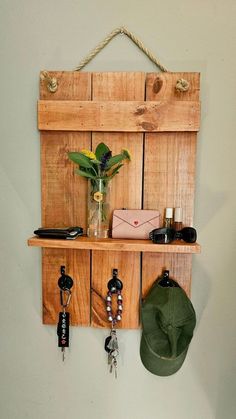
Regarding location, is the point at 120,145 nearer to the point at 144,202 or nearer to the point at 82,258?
the point at 144,202

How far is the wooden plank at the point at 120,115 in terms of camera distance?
79 cm

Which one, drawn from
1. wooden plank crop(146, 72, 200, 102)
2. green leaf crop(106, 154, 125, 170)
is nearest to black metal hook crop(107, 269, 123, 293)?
green leaf crop(106, 154, 125, 170)

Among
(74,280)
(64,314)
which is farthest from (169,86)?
(64,314)

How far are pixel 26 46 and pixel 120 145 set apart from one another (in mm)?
437

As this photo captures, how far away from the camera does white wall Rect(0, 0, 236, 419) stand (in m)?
0.83

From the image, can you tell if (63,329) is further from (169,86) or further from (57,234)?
(169,86)

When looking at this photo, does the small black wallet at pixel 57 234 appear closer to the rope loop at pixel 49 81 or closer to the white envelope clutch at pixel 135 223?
the white envelope clutch at pixel 135 223

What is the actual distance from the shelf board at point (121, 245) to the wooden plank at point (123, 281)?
13cm

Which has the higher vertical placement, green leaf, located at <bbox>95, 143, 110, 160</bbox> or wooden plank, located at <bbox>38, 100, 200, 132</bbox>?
wooden plank, located at <bbox>38, 100, 200, 132</bbox>

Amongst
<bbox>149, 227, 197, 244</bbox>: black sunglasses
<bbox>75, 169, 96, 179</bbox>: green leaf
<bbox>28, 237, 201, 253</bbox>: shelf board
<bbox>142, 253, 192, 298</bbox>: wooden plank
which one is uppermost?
<bbox>75, 169, 96, 179</bbox>: green leaf

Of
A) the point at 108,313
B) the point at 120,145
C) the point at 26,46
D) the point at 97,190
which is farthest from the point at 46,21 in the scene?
the point at 108,313

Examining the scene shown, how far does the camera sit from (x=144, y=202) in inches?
32.9

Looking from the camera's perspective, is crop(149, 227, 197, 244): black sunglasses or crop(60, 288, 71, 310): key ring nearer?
crop(149, 227, 197, 244): black sunglasses

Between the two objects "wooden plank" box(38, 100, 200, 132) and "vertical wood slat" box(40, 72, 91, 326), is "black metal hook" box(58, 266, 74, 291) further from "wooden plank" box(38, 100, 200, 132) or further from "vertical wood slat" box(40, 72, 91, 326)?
"wooden plank" box(38, 100, 200, 132)
